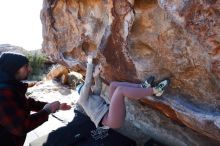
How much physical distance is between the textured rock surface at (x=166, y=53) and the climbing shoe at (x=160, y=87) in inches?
3.8

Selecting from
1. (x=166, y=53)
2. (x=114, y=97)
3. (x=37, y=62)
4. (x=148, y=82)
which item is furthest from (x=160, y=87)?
(x=37, y=62)

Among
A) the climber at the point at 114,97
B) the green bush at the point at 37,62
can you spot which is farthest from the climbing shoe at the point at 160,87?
the green bush at the point at 37,62

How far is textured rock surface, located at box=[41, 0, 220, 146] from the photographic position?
3.63m

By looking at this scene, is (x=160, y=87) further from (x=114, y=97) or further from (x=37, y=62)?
(x=37, y=62)

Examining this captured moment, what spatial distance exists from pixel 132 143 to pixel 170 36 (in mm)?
1562

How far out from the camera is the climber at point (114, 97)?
162 inches

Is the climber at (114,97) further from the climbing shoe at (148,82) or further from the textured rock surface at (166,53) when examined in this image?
the textured rock surface at (166,53)

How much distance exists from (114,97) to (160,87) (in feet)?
1.62

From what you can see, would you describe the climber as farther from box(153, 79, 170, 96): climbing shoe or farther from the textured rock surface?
the textured rock surface

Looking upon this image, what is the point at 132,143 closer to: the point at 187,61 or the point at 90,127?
the point at 90,127

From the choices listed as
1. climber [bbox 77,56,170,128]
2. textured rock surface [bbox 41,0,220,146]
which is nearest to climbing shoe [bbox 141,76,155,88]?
climber [bbox 77,56,170,128]

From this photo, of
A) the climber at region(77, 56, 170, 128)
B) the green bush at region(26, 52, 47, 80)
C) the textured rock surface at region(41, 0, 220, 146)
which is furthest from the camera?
the green bush at region(26, 52, 47, 80)

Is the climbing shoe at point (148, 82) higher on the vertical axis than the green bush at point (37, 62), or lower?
higher

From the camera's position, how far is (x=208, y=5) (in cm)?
344
